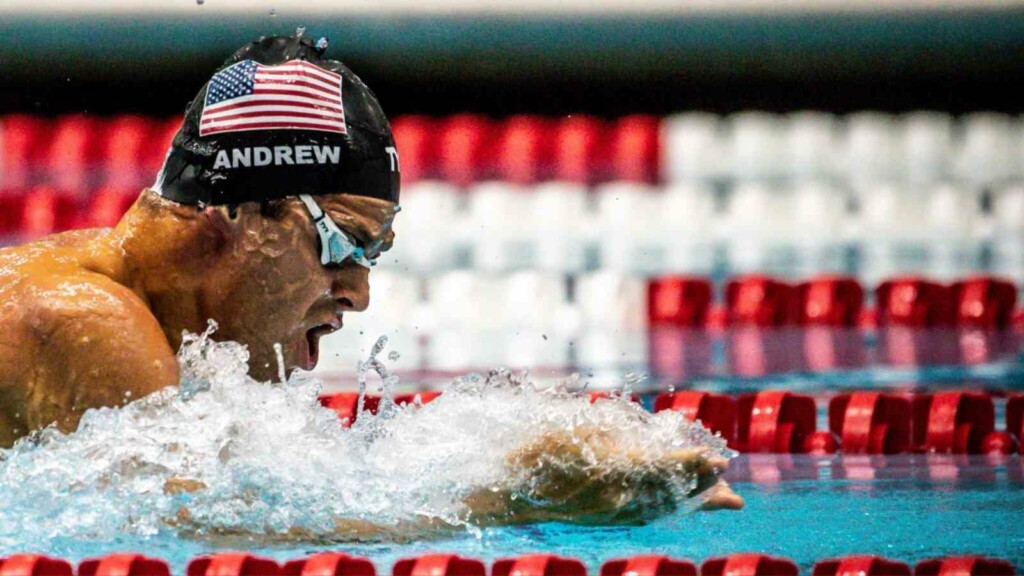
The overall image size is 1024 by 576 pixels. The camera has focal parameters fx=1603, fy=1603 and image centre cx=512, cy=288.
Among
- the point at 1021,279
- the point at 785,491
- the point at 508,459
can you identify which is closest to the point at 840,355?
the point at 1021,279

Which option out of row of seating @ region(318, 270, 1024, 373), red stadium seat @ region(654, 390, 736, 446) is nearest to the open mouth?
red stadium seat @ region(654, 390, 736, 446)

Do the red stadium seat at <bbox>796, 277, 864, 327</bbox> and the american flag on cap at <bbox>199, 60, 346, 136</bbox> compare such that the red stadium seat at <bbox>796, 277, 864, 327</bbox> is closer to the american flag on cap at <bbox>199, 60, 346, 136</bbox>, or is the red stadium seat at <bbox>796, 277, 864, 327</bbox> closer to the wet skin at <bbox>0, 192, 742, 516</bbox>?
the wet skin at <bbox>0, 192, 742, 516</bbox>

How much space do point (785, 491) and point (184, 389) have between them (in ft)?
4.56

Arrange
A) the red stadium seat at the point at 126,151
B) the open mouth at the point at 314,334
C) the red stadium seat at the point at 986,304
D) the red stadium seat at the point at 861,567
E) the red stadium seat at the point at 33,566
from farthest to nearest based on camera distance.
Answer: the red stadium seat at the point at 126,151
the red stadium seat at the point at 986,304
the open mouth at the point at 314,334
the red stadium seat at the point at 861,567
the red stadium seat at the point at 33,566

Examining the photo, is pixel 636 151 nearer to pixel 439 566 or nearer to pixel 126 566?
pixel 439 566

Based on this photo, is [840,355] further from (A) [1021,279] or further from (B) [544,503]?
(B) [544,503]

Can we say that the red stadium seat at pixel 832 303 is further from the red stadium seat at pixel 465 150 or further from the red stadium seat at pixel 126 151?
the red stadium seat at pixel 126 151

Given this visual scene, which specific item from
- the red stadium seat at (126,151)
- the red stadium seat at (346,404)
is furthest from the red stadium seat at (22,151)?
the red stadium seat at (346,404)

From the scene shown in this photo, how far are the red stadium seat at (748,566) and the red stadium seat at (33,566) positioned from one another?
968 millimetres

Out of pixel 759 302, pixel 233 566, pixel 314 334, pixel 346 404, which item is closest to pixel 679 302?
pixel 759 302

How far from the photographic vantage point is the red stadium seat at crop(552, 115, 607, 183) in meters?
7.73

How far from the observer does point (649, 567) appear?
2.43m

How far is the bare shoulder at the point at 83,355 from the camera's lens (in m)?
2.37

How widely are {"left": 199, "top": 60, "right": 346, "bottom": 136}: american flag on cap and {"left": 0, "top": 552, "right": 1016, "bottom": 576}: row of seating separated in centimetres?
69
